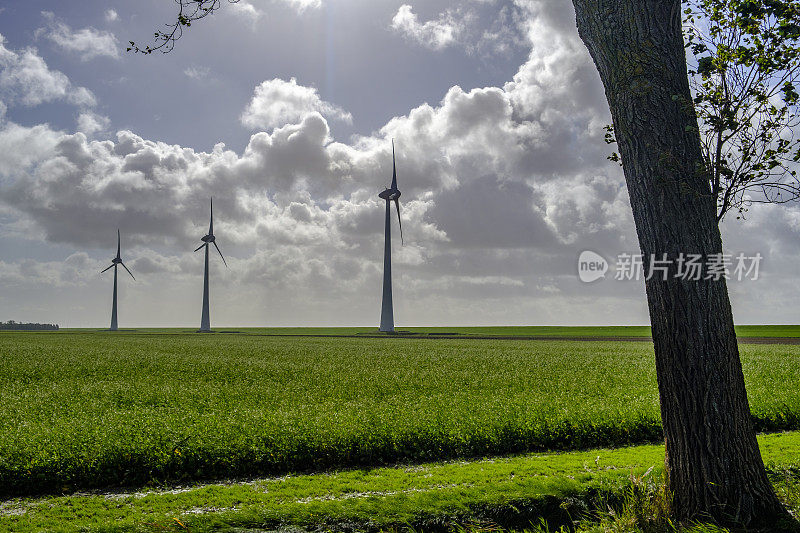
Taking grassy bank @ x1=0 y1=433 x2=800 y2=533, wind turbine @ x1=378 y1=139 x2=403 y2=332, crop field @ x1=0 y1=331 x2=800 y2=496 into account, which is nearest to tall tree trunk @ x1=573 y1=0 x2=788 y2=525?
grassy bank @ x1=0 y1=433 x2=800 y2=533

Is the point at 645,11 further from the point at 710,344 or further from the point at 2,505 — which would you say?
the point at 2,505

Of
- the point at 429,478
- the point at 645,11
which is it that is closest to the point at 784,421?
the point at 429,478

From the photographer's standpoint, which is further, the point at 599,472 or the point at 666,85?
the point at 599,472

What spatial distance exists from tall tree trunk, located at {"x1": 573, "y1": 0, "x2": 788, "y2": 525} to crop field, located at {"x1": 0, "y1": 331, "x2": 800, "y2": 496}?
4942 millimetres

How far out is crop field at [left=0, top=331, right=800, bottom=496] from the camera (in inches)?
394

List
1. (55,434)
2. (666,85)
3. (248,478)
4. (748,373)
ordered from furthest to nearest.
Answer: (748,373), (55,434), (248,478), (666,85)

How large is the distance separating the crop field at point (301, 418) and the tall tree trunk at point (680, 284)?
16.2 ft

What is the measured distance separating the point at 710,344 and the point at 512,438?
5763 millimetres

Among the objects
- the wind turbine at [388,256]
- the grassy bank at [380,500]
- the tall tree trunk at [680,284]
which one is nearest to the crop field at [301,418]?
the grassy bank at [380,500]

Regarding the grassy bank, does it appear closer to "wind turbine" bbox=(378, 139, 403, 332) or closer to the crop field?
the crop field

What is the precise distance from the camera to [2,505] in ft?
28.2

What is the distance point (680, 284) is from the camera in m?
6.73

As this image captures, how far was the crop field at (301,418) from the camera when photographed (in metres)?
10.0

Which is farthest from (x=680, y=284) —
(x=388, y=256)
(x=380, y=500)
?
(x=388, y=256)
